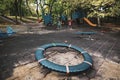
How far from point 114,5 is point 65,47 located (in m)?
11.1

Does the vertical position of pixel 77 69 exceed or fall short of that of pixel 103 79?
it exceeds it

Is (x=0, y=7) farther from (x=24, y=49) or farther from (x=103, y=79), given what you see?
(x=103, y=79)

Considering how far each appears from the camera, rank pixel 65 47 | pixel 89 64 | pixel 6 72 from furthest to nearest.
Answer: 1. pixel 65 47
2. pixel 89 64
3. pixel 6 72

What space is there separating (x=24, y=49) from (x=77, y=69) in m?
3.55

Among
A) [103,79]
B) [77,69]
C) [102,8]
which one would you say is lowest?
[103,79]

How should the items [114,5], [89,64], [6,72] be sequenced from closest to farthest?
[6,72] < [89,64] < [114,5]

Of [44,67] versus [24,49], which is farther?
[24,49]

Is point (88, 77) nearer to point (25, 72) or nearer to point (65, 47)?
point (25, 72)

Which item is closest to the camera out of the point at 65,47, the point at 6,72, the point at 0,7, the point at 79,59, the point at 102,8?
the point at 6,72

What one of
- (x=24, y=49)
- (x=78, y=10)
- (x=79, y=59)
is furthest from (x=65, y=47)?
(x=78, y=10)

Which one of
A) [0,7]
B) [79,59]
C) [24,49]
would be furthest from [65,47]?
[0,7]

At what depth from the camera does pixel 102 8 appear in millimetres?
19266

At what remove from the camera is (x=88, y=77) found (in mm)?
6027

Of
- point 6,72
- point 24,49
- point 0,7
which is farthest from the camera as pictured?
point 0,7
